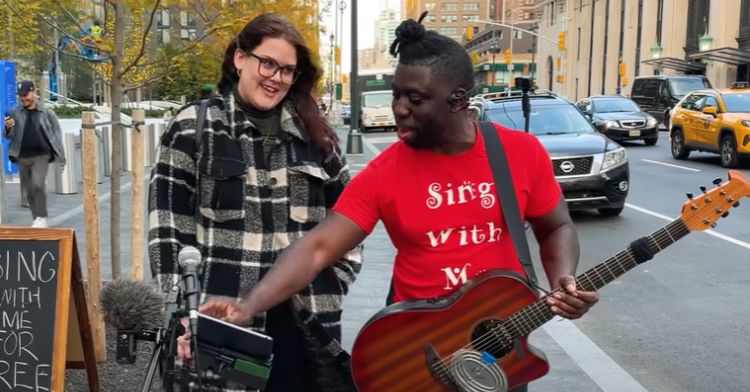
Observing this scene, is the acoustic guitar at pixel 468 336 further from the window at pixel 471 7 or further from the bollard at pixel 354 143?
the window at pixel 471 7

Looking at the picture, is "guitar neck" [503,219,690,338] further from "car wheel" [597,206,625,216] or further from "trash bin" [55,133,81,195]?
"trash bin" [55,133,81,195]

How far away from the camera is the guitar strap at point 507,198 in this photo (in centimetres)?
245

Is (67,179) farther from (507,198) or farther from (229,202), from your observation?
(507,198)

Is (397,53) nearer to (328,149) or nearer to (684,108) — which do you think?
(328,149)

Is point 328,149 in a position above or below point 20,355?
above

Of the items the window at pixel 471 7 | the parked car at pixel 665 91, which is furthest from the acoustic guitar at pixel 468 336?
the window at pixel 471 7

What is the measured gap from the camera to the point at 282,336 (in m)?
2.91

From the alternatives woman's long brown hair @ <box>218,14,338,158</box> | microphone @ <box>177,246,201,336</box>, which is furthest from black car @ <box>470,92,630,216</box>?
microphone @ <box>177,246,201,336</box>

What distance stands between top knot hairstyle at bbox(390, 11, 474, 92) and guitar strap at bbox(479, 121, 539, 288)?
19 centimetres

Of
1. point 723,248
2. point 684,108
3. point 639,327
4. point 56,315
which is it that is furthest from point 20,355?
point 684,108

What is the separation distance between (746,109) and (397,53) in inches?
695

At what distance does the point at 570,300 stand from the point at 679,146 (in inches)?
751

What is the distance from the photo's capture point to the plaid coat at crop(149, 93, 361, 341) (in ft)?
9.12

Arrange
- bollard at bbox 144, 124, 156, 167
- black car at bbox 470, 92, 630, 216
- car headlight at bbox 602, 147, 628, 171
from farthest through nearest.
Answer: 1. bollard at bbox 144, 124, 156, 167
2. car headlight at bbox 602, 147, 628, 171
3. black car at bbox 470, 92, 630, 216
